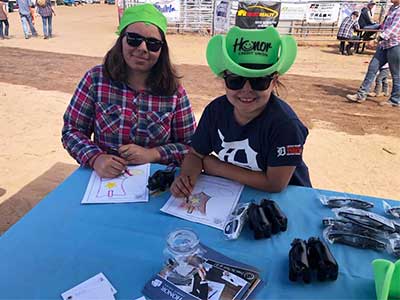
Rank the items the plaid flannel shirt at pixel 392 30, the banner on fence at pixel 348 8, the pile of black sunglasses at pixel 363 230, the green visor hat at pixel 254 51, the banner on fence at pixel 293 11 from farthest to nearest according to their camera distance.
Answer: the banner on fence at pixel 293 11 < the banner on fence at pixel 348 8 < the plaid flannel shirt at pixel 392 30 < the green visor hat at pixel 254 51 < the pile of black sunglasses at pixel 363 230

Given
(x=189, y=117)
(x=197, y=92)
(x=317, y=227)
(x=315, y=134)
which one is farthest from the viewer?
(x=197, y=92)

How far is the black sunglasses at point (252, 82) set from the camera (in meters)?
1.62

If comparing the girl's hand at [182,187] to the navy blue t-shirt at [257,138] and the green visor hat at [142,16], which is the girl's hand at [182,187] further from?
the green visor hat at [142,16]

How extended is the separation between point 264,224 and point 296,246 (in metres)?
0.18

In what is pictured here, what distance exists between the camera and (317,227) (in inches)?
61.1

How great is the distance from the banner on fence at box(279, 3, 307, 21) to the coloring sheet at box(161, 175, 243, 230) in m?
12.7

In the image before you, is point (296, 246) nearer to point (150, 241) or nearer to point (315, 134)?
point (150, 241)

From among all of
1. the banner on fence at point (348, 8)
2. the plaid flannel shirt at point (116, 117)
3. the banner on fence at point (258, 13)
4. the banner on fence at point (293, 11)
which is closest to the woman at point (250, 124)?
the plaid flannel shirt at point (116, 117)

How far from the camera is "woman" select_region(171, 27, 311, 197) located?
5.22 ft

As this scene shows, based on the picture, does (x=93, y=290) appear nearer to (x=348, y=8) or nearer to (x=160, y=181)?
(x=160, y=181)

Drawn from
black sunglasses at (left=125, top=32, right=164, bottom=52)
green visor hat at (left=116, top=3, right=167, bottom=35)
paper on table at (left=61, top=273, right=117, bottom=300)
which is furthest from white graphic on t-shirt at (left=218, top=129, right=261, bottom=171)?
paper on table at (left=61, top=273, right=117, bottom=300)

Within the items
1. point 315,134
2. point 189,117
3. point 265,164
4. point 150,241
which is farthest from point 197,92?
point 150,241

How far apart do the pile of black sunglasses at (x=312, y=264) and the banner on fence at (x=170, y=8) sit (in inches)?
546

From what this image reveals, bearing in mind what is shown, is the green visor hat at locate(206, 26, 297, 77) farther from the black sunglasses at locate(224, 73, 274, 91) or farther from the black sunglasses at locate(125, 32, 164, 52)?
the black sunglasses at locate(125, 32, 164, 52)
